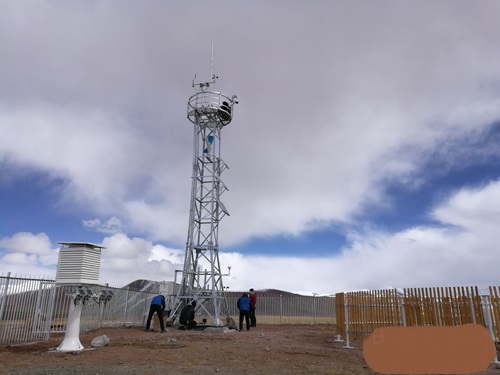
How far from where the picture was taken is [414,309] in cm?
1371

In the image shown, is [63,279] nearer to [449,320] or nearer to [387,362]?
[449,320]

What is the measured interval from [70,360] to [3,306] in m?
4.19

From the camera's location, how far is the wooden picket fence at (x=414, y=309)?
12.1 meters

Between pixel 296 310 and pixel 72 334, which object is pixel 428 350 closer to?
pixel 72 334

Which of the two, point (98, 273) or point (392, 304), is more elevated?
point (98, 273)

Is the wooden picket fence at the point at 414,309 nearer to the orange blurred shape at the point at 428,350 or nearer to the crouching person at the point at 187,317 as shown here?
the crouching person at the point at 187,317

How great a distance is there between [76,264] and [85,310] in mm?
3103

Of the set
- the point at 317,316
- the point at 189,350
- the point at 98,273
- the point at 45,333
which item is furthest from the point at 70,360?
the point at 317,316

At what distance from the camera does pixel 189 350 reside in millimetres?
12062

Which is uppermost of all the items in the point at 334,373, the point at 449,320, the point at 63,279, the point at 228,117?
the point at 228,117

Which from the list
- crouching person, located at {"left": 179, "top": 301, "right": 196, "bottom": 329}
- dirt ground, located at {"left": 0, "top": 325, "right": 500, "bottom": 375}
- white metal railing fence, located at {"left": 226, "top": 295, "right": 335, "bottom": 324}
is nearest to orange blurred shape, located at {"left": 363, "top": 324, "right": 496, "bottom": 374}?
dirt ground, located at {"left": 0, "top": 325, "right": 500, "bottom": 375}

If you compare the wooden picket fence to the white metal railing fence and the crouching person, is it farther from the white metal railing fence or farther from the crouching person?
the white metal railing fence

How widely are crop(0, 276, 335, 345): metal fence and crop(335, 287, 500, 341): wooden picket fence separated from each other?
32.8 ft

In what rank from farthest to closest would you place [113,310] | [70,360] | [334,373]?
[113,310] → [70,360] → [334,373]
